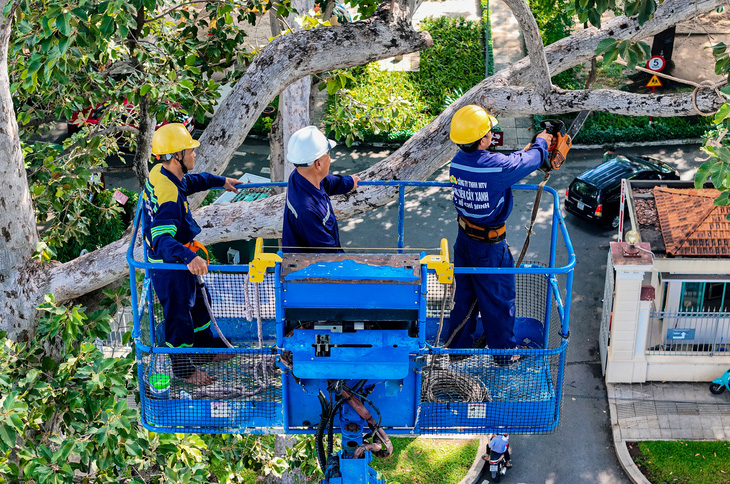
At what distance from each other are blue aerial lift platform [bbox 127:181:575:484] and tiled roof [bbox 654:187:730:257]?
841cm

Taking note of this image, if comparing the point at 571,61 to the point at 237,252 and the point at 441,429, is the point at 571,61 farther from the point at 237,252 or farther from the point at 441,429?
the point at 237,252

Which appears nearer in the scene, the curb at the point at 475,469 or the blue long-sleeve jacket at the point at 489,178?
the blue long-sleeve jacket at the point at 489,178

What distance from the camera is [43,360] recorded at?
8016 millimetres

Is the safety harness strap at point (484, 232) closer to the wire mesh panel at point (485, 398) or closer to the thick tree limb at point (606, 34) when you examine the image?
the wire mesh panel at point (485, 398)

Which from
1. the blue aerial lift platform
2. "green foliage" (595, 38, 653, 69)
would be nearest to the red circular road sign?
"green foliage" (595, 38, 653, 69)

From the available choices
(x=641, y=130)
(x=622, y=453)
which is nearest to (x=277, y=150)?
(x=622, y=453)

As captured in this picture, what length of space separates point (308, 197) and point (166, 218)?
3.97ft

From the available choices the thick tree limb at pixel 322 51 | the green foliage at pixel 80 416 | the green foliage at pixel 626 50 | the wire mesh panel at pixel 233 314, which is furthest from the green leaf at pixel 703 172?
the green foliage at pixel 80 416

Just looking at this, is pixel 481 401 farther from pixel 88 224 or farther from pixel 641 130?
pixel 641 130

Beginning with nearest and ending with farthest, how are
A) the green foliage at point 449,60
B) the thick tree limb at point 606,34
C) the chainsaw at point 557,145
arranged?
1. the chainsaw at point 557,145
2. the thick tree limb at point 606,34
3. the green foliage at point 449,60

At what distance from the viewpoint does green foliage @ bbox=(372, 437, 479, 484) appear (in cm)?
1485

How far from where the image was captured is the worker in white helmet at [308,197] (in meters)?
7.28

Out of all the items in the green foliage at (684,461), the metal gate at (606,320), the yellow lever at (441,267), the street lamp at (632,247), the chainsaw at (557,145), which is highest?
the chainsaw at (557,145)

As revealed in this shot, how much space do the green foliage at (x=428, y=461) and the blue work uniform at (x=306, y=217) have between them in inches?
318
